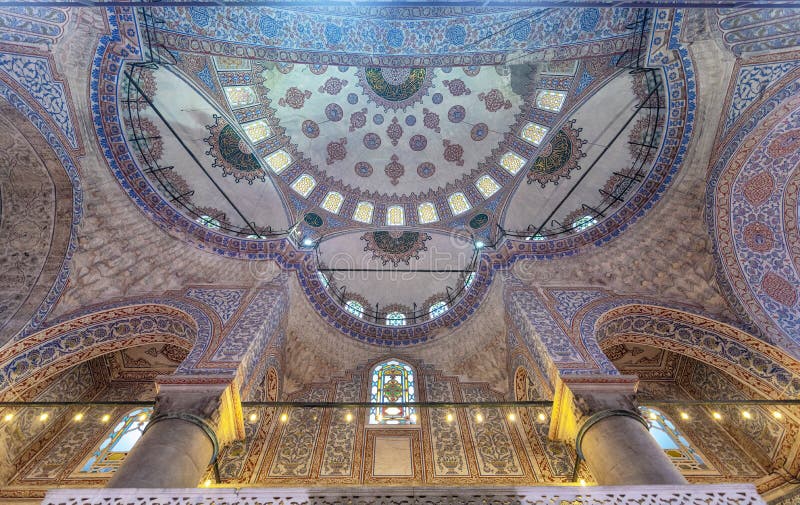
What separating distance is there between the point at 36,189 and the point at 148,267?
7.50 ft

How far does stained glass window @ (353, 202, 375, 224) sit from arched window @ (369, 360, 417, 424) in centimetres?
493

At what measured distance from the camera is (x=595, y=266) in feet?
28.3

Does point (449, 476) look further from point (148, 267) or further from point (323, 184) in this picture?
point (323, 184)

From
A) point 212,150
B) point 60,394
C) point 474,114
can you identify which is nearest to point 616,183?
point 474,114

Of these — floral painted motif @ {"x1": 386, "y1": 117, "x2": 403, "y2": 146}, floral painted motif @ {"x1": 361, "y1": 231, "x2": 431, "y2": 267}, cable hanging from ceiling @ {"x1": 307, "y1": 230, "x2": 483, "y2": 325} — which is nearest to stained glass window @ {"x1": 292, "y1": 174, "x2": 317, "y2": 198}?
cable hanging from ceiling @ {"x1": 307, "y1": 230, "x2": 483, "y2": 325}

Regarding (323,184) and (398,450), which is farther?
(323,184)

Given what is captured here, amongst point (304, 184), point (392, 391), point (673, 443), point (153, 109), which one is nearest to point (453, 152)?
point (304, 184)

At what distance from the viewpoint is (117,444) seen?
7.41m

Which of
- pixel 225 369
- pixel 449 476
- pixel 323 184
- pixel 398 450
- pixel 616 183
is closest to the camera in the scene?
pixel 225 369

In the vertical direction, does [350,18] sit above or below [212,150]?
below

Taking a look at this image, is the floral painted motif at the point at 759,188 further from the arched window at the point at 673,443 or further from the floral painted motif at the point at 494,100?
the floral painted motif at the point at 494,100

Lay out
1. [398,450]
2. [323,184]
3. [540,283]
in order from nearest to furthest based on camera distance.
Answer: [398,450] → [540,283] → [323,184]

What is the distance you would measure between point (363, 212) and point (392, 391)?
6.15 m

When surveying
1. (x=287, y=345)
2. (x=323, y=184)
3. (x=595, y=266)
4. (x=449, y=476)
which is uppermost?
(x=323, y=184)
